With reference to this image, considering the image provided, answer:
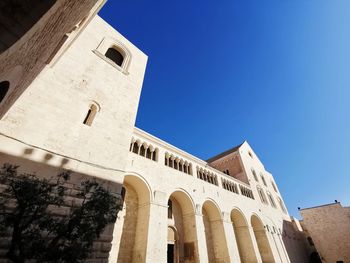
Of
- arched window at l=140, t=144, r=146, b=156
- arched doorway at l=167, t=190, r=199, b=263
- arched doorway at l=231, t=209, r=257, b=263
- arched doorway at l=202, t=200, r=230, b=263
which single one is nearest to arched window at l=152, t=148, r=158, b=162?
arched window at l=140, t=144, r=146, b=156

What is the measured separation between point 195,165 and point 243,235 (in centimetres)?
702

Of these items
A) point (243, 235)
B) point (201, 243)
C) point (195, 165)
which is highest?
point (195, 165)

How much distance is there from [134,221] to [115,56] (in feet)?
27.5

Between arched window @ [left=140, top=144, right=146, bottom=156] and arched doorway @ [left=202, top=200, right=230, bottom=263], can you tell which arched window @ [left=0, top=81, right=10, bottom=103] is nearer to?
arched window @ [left=140, top=144, right=146, bottom=156]

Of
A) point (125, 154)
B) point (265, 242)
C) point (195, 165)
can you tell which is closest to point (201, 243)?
point (195, 165)

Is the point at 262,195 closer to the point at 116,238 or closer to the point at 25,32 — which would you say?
the point at 116,238

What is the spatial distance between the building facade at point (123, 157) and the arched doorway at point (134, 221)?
1.7 inches

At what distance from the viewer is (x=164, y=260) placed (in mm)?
8133

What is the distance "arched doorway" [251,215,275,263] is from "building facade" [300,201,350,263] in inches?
428

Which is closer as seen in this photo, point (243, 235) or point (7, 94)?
point (7, 94)

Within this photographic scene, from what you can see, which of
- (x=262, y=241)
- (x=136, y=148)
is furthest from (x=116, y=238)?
(x=262, y=241)

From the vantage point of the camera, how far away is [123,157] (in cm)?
590

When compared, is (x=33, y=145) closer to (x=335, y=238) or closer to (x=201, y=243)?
(x=201, y=243)

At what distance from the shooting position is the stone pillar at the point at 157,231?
790 centimetres
